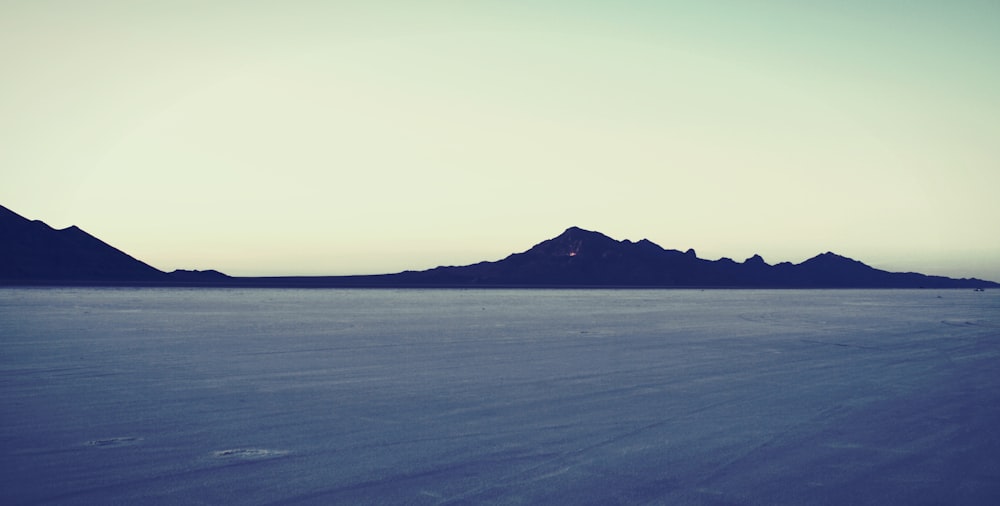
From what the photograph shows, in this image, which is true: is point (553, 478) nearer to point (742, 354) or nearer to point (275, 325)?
point (742, 354)

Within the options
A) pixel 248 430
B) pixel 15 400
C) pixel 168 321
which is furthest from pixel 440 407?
pixel 168 321

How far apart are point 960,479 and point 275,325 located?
28.9 meters

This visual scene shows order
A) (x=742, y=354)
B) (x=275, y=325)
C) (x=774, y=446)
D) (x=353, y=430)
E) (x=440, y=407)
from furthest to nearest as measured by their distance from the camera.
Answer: (x=275, y=325), (x=742, y=354), (x=440, y=407), (x=353, y=430), (x=774, y=446)

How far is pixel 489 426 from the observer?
35.0ft

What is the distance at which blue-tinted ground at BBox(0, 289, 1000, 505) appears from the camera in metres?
7.61

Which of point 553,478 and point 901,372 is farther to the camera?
point 901,372

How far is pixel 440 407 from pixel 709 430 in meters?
4.33

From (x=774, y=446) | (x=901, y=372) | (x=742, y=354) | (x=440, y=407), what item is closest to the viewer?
(x=774, y=446)

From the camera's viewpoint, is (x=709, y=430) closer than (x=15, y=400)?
Yes

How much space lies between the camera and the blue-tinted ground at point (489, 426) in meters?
7.61

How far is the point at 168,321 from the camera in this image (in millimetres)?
34812

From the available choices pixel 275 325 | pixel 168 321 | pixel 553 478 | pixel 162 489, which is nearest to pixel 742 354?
pixel 553 478

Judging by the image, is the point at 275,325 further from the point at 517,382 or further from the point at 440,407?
the point at 440,407

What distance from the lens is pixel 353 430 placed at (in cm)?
1028
